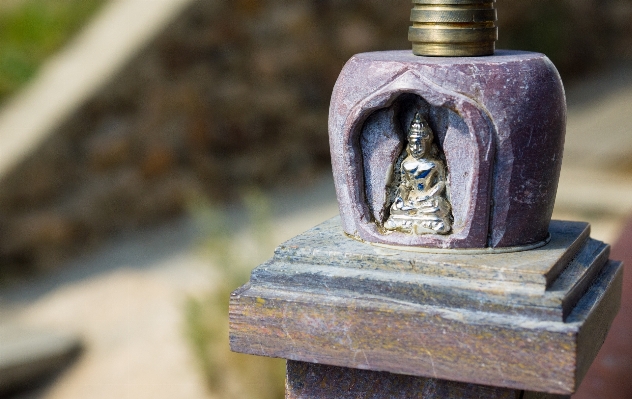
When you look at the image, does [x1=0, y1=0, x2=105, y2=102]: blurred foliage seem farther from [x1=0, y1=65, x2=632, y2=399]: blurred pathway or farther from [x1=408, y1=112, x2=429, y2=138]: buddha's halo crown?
[x1=408, y1=112, x2=429, y2=138]: buddha's halo crown

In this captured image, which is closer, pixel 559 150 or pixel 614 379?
pixel 559 150

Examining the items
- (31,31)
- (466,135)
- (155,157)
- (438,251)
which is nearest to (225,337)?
(155,157)

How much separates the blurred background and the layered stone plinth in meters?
2.46

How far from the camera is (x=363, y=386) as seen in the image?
1970 millimetres

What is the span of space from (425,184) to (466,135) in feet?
0.46

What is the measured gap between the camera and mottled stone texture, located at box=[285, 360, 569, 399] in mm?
1899

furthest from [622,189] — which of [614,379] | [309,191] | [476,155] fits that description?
[476,155]

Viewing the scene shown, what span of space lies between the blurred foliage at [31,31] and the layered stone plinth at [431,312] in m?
4.43

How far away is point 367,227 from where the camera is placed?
1.99 m

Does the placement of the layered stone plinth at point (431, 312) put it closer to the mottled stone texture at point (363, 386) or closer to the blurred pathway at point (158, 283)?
the mottled stone texture at point (363, 386)

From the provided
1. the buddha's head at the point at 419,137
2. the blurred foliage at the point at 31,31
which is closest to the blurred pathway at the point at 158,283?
the blurred foliage at the point at 31,31

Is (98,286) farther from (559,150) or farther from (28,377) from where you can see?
(559,150)

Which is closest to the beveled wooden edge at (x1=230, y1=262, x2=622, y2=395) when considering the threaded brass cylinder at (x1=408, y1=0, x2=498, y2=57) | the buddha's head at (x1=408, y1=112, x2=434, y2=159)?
the buddha's head at (x1=408, y1=112, x2=434, y2=159)

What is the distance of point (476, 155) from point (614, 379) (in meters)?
1.05
